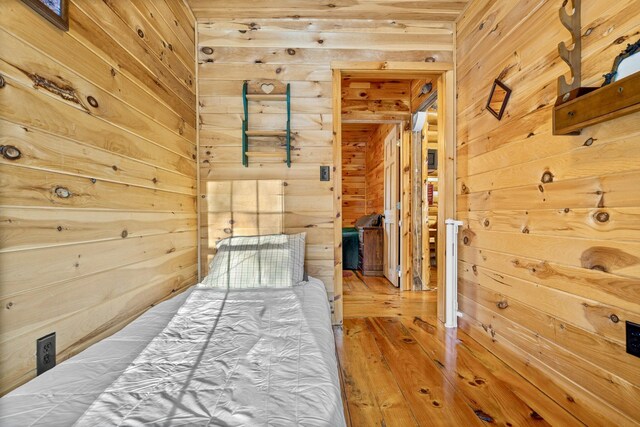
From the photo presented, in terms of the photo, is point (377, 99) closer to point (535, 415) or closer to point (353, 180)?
point (535, 415)

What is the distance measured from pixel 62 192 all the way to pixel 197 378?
2.88ft

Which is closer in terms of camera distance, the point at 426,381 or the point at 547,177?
the point at 547,177

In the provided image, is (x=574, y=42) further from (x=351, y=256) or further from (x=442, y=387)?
(x=351, y=256)

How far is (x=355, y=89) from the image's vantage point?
4.10m

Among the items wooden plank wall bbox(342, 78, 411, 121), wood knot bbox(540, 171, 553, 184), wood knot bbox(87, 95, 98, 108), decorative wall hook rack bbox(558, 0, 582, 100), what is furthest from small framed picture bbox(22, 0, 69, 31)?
wooden plank wall bbox(342, 78, 411, 121)

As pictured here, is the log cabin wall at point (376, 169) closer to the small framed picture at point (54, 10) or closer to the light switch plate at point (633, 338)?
the light switch plate at point (633, 338)

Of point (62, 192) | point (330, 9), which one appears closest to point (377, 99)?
point (330, 9)

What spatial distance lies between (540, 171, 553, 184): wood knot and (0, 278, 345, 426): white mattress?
4.45ft

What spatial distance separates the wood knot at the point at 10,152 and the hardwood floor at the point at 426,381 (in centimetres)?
162

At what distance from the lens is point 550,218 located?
157cm

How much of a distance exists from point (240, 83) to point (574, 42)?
7.16ft

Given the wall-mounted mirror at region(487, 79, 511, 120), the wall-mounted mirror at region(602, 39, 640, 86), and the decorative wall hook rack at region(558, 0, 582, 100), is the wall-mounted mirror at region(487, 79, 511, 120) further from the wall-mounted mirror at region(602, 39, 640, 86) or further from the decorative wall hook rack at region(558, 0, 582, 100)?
the wall-mounted mirror at region(602, 39, 640, 86)

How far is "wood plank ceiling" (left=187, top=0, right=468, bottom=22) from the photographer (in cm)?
237

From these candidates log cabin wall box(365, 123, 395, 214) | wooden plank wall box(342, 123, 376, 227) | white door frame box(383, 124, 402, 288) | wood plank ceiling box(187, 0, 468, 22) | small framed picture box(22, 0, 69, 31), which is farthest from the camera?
wooden plank wall box(342, 123, 376, 227)
